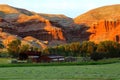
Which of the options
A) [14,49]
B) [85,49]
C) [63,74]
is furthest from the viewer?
[85,49]

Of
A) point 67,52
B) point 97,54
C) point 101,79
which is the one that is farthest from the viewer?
point 67,52

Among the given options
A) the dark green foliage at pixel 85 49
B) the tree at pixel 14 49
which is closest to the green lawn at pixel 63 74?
the tree at pixel 14 49

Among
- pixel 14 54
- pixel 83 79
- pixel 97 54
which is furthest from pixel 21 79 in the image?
pixel 14 54

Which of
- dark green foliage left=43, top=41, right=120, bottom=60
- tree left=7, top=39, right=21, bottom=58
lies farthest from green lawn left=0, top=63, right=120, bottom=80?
dark green foliage left=43, top=41, right=120, bottom=60

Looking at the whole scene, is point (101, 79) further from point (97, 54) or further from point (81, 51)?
point (81, 51)

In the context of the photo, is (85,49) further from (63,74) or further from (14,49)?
(63,74)

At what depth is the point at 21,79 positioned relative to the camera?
2208cm

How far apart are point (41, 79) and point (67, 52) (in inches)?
4059

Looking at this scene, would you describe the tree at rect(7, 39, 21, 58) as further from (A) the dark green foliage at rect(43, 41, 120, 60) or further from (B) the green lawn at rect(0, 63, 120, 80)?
(B) the green lawn at rect(0, 63, 120, 80)

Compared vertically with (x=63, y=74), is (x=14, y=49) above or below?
below

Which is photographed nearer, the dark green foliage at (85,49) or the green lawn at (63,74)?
the green lawn at (63,74)

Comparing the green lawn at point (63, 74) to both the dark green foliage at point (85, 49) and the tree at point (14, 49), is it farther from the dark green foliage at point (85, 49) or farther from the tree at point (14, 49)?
the dark green foliage at point (85, 49)

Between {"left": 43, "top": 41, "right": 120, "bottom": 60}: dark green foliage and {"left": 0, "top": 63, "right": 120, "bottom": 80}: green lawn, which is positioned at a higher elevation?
{"left": 0, "top": 63, "right": 120, "bottom": 80}: green lawn

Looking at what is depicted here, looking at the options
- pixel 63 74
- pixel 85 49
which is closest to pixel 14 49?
pixel 85 49
